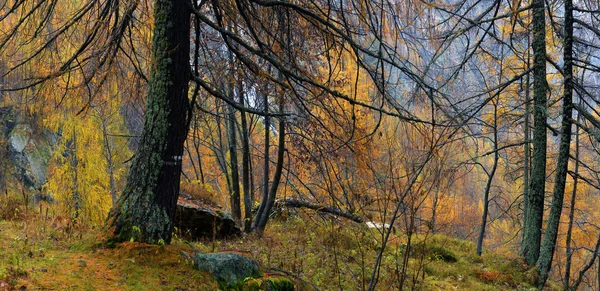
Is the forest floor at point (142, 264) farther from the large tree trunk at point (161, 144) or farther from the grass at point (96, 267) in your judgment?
the large tree trunk at point (161, 144)

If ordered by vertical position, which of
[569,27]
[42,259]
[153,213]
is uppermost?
[569,27]

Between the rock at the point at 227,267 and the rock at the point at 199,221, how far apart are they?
2.54 m

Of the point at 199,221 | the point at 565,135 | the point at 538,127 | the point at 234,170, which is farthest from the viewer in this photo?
the point at 234,170

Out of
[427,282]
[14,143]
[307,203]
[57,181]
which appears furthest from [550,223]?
[14,143]

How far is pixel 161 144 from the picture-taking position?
3424mm

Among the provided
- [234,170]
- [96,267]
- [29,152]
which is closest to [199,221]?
[234,170]

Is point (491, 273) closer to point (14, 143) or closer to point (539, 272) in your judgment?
point (539, 272)

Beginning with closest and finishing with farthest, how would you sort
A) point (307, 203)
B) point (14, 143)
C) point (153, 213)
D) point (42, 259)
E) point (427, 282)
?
1. point (42, 259)
2. point (153, 213)
3. point (427, 282)
4. point (307, 203)
5. point (14, 143)

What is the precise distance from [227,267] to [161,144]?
1.23 metres

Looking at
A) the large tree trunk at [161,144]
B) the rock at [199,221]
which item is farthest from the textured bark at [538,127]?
the large tree trunk at [161,144]

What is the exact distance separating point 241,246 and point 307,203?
3.17m

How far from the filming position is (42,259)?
3146 millimetres

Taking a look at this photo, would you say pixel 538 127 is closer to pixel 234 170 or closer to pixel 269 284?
pixel 234 170

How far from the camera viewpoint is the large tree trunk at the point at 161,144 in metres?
3.36
